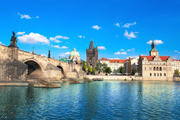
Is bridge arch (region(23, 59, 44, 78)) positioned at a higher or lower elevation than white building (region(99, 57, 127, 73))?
lower

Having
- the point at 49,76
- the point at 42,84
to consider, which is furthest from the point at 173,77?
the point at 42,84

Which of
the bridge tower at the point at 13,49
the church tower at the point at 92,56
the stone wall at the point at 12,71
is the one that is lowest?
the stone wall at the point at 12,71

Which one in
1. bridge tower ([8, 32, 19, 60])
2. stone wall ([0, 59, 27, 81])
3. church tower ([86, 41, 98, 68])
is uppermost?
church tower ([86, 41, 98, 68])

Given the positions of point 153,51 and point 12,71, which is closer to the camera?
point 12,71

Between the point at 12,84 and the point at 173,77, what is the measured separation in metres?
87.9

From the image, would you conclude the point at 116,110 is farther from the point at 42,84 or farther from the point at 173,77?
the point at 173,77

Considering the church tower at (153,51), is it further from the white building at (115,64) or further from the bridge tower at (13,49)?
the bridge tower at (13,49)

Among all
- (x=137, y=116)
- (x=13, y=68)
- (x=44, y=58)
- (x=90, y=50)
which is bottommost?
(x=137, y=116)

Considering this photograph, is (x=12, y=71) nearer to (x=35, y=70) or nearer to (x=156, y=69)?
(x=35, y=70)

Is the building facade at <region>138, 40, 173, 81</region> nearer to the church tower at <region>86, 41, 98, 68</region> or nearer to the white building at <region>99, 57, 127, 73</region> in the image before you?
the church tower at <region>86, 41, 98, 68</region>

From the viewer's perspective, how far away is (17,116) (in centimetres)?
1541

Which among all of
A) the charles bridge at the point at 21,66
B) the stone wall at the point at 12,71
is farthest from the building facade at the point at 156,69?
the stone wall at the point at 12,71

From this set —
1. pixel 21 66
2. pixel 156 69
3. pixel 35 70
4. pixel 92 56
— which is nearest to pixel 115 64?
pixel 92 56

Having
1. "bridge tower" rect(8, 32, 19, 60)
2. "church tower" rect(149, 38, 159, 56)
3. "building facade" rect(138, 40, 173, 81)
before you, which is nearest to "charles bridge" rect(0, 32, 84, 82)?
"bridge tower" rect(8, 32, 19, 60)
